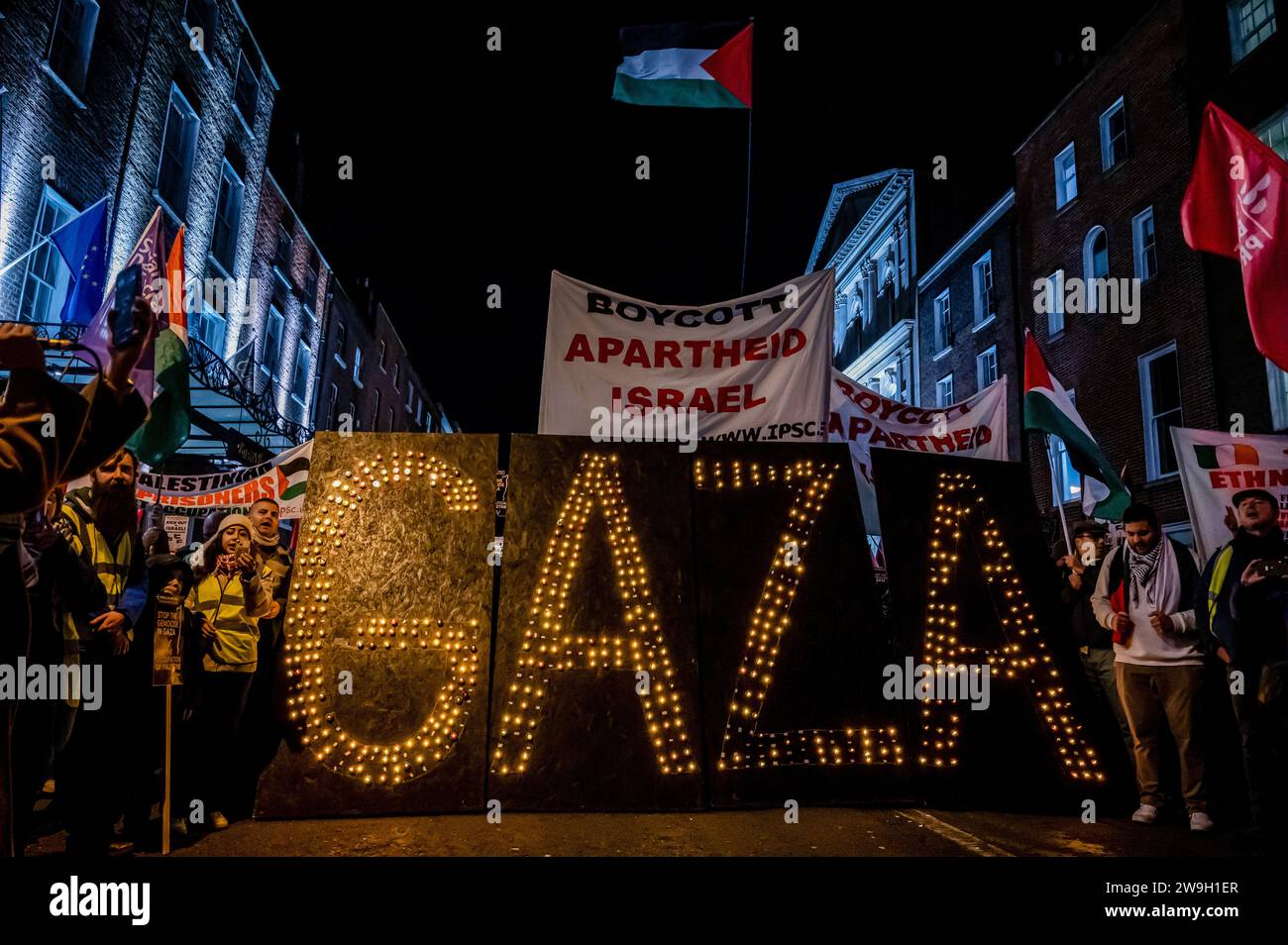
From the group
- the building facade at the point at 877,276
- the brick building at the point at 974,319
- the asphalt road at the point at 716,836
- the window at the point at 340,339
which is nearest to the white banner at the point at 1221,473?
the asphalt road at the point at 716,836

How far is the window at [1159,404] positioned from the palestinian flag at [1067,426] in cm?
952

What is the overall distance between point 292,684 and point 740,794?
102 inches

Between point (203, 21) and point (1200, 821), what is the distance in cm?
2334

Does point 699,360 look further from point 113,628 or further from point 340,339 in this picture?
point 340,339

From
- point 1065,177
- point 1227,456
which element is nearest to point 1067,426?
point 1227,456

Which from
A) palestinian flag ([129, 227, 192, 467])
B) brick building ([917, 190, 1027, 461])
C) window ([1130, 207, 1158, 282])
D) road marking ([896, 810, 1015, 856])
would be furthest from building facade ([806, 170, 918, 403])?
road marking ([896, 810, 1015, 856])

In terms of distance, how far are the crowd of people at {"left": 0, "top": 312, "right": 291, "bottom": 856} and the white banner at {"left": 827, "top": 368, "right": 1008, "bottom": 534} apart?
561cm

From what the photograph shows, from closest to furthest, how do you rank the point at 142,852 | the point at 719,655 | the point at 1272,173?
the point at 142,852 < the point at 719,655 < the point at 1272,173

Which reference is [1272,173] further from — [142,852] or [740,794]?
[142,852]

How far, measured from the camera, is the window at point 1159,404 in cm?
1628

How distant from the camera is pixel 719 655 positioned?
4.54 m

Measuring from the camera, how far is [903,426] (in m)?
8.63

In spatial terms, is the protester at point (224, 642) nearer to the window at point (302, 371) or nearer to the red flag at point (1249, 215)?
the red flag at point (1249, 215)
